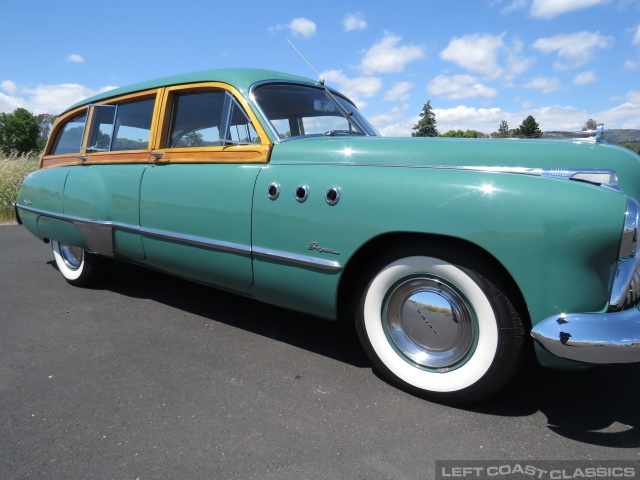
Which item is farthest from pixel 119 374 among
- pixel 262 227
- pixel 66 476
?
pixel 262 227

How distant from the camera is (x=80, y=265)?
395cm

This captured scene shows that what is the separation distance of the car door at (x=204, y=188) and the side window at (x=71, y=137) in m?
1.31

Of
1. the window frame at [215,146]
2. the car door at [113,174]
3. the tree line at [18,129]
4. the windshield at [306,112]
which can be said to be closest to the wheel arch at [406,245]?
the window frame at [215,146]

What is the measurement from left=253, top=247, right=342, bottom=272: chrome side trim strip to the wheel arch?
75mm

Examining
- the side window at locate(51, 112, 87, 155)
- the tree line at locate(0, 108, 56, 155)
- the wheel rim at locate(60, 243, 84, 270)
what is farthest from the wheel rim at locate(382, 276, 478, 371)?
the tree line at locate(0, 108, 56, 155)

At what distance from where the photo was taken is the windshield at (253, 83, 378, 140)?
9.19ft

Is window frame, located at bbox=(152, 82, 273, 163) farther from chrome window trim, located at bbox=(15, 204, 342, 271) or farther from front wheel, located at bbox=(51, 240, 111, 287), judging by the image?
front wheel, located at bbox=(51, 240, 111, 287)

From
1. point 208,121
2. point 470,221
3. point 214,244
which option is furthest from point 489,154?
point 208,121

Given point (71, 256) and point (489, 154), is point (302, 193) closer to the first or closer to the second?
point (489, 154)

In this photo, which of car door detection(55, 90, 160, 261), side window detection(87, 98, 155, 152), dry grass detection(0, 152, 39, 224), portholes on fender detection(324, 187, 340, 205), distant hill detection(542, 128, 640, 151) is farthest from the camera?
dry grass detection(0, 152, 39, 224)

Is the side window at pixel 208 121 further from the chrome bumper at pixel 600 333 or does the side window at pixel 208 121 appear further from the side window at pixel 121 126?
the chrome bumper at pixel 600 333

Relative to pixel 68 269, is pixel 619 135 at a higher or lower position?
higher

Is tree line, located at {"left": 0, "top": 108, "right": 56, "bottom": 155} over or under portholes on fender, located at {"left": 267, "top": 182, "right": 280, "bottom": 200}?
over

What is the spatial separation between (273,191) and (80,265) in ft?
8.16
